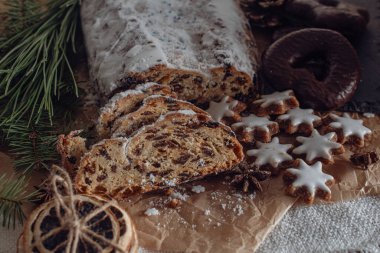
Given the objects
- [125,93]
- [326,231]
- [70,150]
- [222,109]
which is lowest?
[326,231]

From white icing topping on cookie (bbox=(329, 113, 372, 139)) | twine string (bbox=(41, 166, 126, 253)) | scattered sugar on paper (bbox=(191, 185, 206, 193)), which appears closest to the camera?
twine string (bbox=(41, 166, 126, 253))

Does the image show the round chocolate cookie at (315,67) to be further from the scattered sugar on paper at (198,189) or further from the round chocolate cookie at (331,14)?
the scattered sugar on paper at (198,189)

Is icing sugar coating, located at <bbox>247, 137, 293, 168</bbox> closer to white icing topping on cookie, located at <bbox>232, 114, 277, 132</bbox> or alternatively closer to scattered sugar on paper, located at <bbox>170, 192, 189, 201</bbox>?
white icing topping on cookie, located at <bbox>232, 114, 277, 132</bbox>

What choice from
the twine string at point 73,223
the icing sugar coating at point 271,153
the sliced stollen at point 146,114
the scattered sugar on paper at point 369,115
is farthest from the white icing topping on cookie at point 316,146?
the twine string at point 73,223

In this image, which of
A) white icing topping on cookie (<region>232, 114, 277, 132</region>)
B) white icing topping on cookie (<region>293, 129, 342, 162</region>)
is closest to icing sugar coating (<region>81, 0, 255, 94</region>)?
white icing topping on cookie (<region>232, 114, 277, 132</region>)

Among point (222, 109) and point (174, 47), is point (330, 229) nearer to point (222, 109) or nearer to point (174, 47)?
point (222, 109)

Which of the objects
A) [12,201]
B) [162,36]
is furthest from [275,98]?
[12,201]

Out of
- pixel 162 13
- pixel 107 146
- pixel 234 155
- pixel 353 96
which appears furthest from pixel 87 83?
pixel 353 96
